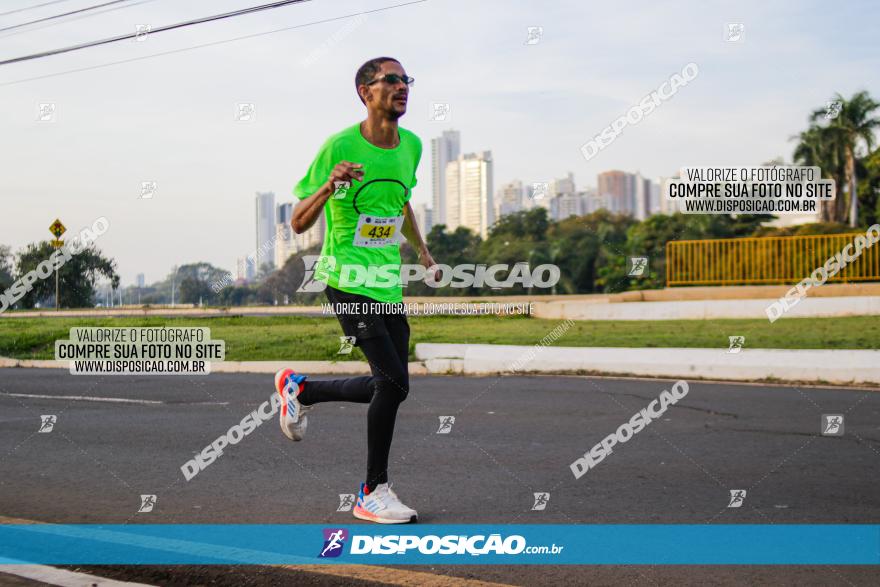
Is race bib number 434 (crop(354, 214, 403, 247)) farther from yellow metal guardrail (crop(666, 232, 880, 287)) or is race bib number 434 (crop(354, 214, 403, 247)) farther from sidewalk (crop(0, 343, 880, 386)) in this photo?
yellow metal guardrail (crop(666, 232, 880, 287))

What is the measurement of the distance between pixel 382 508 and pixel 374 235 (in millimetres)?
1363

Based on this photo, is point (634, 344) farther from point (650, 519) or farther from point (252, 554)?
point (252, 554)

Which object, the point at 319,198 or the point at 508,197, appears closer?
the point at 319,198

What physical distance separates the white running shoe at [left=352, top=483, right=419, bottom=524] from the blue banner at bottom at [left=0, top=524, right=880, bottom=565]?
0.24 ft

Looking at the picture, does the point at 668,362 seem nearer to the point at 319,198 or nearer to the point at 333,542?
the point at 319,198

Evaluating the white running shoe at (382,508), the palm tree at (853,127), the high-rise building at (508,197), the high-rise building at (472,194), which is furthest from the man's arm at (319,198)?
the high-rise building at (508,197)

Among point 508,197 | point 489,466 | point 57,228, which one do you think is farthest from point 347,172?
point 508,197

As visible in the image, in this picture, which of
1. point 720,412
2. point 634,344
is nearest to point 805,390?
point 720,412

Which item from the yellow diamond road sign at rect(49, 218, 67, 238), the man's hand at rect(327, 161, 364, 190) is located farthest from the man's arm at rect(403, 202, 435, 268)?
the yellow diamond road sign at rect(49, 218, 67, 238)

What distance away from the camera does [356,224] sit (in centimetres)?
482

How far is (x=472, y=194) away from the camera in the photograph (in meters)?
145

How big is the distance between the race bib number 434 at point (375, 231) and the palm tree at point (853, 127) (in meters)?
45.2

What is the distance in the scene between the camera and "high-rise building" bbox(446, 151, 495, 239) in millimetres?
129000

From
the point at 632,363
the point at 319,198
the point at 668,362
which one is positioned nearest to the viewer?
the point at 319,198
